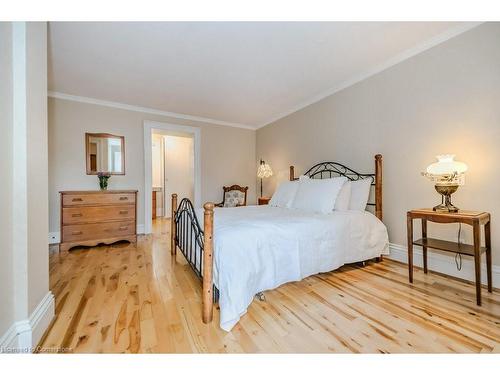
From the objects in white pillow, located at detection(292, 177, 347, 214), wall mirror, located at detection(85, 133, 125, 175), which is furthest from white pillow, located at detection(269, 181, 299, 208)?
wall mirror, located at detection(85, 133, 125, 175)

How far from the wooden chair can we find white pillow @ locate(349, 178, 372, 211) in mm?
2480

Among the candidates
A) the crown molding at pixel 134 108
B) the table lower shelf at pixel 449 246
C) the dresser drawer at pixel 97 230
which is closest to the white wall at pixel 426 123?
the table lower shelf at pixel 449 246

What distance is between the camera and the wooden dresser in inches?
118

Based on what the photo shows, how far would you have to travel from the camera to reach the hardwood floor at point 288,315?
1248 millimetres

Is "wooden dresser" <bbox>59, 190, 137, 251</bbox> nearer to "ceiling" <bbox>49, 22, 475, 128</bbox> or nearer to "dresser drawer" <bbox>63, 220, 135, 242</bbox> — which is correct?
"dresser drawer" <bbox>63, 220, 135, 242</bbox>

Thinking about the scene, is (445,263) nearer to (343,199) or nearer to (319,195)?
(343,199)

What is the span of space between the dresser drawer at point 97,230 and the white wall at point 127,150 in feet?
1.97

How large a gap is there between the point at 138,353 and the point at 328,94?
366 cm

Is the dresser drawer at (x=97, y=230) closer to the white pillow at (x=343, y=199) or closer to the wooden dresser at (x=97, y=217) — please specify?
the wooden dresser at (x=97, y=217)

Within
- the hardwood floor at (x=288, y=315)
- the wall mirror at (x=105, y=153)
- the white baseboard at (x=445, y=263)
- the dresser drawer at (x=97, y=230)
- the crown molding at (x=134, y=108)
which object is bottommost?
the hardwood floor at (x=288, y=315)

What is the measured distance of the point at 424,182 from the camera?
2.32 metres

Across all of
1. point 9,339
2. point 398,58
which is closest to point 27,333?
point 9,339

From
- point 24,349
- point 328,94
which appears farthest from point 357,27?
point 24,349

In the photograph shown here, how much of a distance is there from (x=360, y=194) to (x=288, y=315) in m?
1.73
